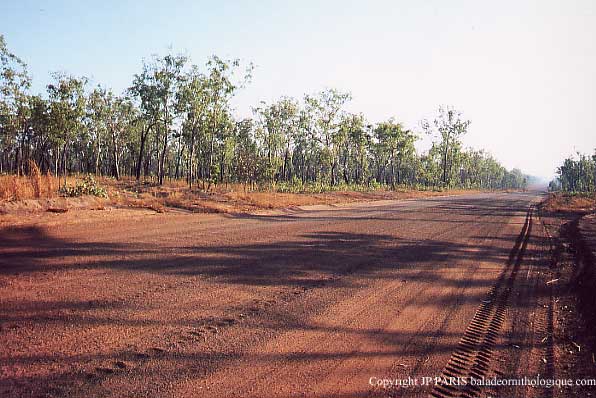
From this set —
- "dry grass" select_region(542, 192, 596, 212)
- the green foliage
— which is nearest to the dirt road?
the green foliage

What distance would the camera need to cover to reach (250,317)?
14.3 feet

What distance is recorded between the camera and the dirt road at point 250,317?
3.09 metres

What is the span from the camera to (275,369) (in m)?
3.27

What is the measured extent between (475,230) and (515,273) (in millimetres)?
6293

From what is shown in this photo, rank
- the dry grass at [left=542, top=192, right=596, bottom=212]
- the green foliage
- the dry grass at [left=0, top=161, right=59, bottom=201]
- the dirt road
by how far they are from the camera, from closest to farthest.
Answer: the dirt road, the dry grass at [left=0, top=161, right=59, bottom=201], the green foliage, the dry grass at [left=542, top=192, right=596, bottom=212]

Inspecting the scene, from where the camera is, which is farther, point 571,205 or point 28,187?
point 571,205

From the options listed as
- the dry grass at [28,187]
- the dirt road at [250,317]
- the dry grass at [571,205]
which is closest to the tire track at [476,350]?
the dirt road at [250,317]

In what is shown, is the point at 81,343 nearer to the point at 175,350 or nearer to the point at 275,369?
the point at 175,350

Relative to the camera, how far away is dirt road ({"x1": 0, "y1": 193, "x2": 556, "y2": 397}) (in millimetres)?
3094

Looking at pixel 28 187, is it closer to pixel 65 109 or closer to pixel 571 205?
pixel 65 109

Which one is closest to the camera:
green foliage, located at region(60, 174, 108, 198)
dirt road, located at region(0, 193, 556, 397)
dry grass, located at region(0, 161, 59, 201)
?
dirt road, located at region(0, 193, 556, 397)

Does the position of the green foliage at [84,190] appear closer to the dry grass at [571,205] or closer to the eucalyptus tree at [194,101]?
the eucalyptus tree at [194,101]

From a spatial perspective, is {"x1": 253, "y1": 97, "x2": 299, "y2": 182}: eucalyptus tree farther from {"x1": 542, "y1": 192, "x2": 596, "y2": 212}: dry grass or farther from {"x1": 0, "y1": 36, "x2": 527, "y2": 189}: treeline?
{"x1": 542, "y1": 192, "x2": 596, "y2": 212}: dry grass

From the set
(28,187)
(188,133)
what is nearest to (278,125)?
(188,133)
